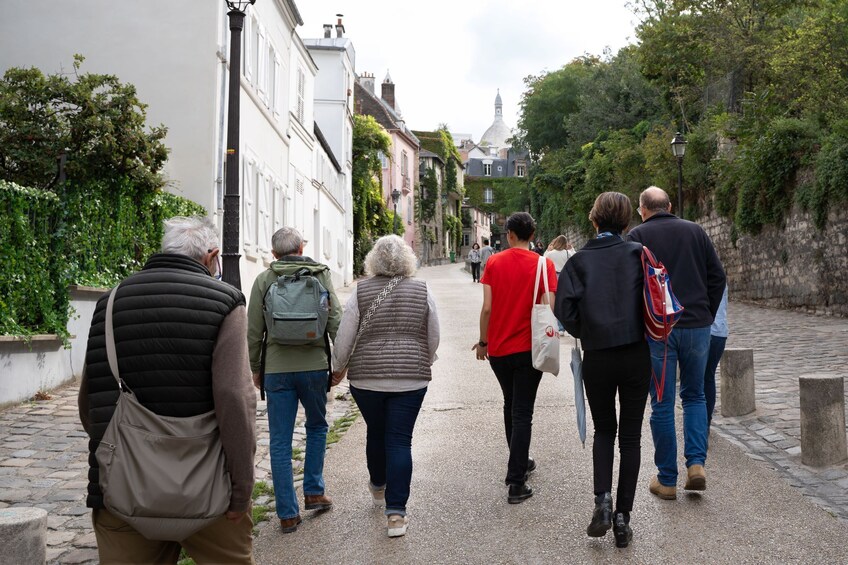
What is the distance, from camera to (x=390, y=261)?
5391mm

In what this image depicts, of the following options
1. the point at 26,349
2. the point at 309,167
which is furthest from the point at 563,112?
the point at 26,349

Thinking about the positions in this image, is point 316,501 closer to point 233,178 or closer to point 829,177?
point 233,178

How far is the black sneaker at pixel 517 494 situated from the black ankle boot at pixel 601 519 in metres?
0.84

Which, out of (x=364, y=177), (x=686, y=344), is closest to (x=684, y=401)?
(x=686, y=344)

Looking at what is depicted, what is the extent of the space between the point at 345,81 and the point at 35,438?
30.0 m

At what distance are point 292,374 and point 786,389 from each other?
20.6 ft

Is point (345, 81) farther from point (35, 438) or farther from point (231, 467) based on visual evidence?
point (231, 467)

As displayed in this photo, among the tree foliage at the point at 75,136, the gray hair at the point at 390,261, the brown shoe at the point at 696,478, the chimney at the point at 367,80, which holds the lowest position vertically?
the brown shoe at the point at 696,478

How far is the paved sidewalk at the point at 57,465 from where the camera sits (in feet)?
17.1

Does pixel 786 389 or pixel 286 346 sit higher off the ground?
pixel 286 346

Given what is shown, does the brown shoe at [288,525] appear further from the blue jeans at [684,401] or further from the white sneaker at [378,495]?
the blue jeans at [684,401]

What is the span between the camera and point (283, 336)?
17.8ft

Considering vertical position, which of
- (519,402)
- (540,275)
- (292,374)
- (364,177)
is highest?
(364,177)

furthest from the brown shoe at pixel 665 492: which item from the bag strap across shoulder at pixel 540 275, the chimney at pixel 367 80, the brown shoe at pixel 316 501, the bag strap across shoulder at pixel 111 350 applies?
the chimney at pixel 367 80
